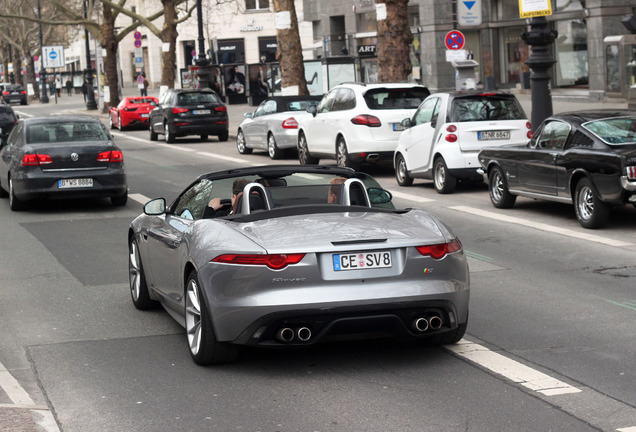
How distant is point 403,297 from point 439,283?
291 mm

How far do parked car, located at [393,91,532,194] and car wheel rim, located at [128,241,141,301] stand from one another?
9170 mm

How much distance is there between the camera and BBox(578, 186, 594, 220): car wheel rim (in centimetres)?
1354

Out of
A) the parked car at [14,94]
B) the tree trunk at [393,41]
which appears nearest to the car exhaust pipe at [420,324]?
the tree trunk at [393,41]

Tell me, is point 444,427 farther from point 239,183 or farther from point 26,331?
point 26,331

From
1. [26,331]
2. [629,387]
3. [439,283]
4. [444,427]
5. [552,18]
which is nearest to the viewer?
[444,427]

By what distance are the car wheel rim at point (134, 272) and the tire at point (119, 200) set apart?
8.11 meters

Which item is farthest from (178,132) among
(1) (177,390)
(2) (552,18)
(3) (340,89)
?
(1) (177,390)

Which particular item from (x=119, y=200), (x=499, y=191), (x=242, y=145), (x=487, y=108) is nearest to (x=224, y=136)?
(x=242, y=145)

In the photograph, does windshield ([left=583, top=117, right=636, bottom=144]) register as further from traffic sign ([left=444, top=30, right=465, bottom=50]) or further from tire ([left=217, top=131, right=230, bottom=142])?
tire ([left=217, top=131, right=230, bottom=142])

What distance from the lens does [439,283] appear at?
6.91 m

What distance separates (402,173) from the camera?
773 inches

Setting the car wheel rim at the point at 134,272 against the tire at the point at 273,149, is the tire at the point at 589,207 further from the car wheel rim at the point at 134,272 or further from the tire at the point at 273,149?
the tire at the point at 273,149

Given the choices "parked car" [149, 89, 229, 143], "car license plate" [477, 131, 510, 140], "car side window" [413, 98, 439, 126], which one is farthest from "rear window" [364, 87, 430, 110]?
"parked car" [149, 89, 229, 143]

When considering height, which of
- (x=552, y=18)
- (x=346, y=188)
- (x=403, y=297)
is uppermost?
(x=552, y=18)
